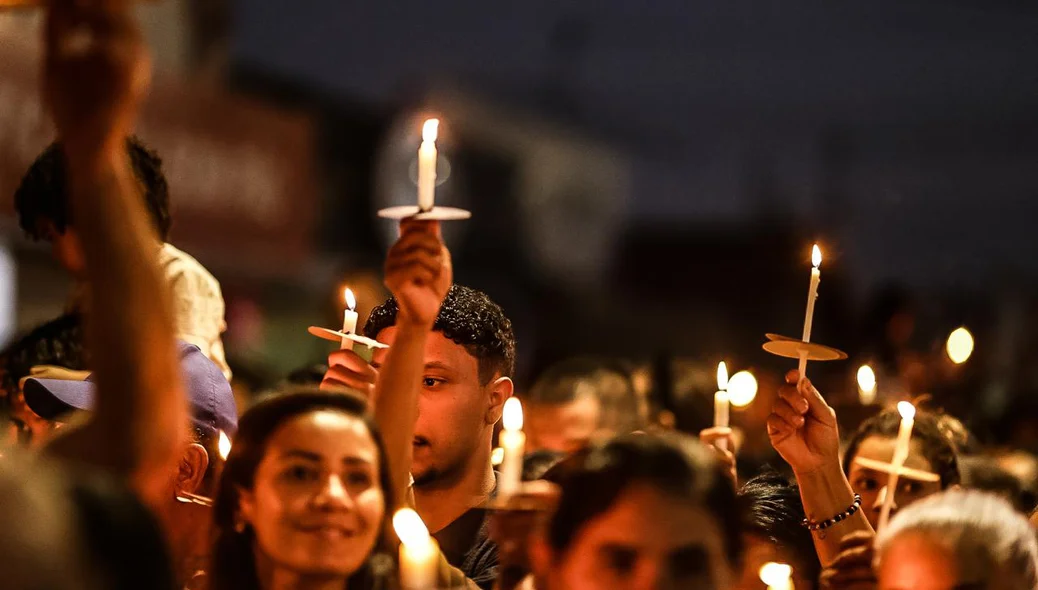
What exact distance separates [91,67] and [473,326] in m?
2.51

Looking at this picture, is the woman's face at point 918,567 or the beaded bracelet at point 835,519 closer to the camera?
the woman's face at point 918,567

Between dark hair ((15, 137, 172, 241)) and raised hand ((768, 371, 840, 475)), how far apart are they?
1.94 m

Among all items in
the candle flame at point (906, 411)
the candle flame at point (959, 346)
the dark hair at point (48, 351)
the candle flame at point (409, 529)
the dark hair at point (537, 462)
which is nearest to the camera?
the candle flame at point (409, 529)

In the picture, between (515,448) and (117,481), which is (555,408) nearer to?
(515,448)

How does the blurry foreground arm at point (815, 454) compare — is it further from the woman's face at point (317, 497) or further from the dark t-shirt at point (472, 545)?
the woman's face at point (317, 497)

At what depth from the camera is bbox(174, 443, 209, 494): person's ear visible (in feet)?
13.4

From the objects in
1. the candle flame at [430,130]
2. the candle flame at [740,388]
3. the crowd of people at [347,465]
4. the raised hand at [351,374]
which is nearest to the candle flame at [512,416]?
the crowd of people at [347,465]

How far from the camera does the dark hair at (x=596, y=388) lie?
Answer: 23.9 ft

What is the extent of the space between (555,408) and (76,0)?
5.14 meters

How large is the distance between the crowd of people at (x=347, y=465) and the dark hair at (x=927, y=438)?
0.03 feet

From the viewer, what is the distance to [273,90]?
26969 mm

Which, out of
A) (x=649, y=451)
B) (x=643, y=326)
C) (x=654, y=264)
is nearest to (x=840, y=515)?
(x=649, y=451)

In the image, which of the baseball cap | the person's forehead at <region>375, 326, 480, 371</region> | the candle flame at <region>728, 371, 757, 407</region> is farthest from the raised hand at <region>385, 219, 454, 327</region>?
the candle flame at <region>728, 371, 757, 407</region>

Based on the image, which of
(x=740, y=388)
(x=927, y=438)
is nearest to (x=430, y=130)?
(x=927, y=438)
